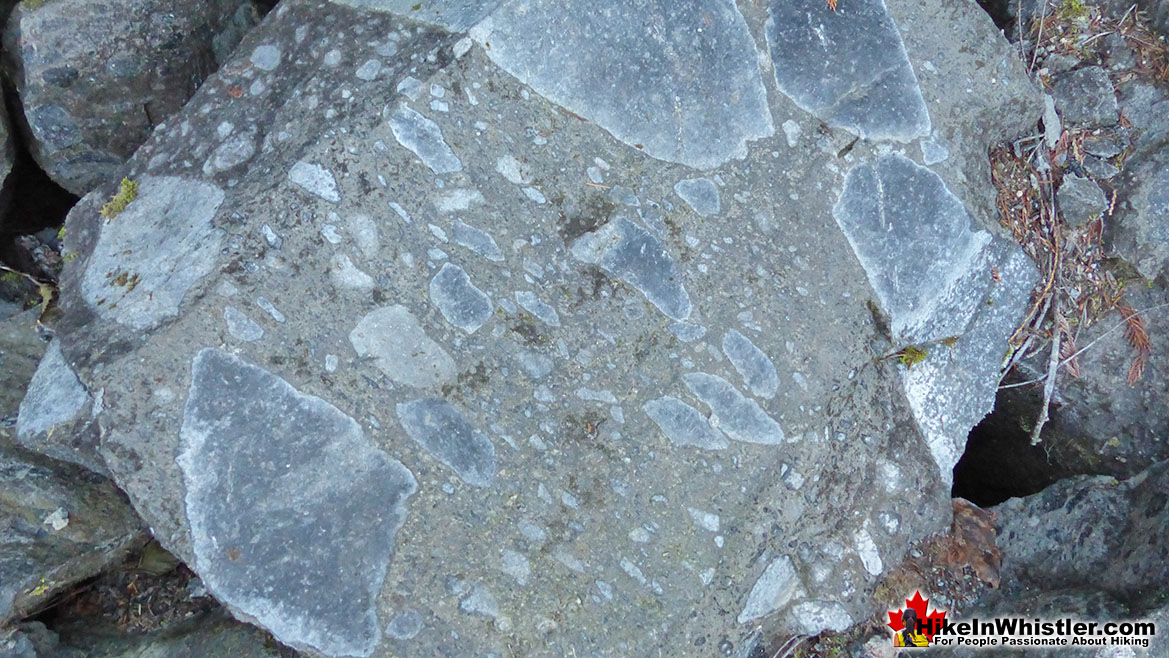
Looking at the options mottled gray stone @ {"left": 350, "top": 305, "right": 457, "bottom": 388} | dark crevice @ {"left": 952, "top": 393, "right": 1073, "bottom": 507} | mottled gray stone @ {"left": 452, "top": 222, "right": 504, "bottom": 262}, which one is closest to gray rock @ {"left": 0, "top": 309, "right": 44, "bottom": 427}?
mottled gray stone @ {"left": 350, "top": 305, "right": 457, "bottom": 388}

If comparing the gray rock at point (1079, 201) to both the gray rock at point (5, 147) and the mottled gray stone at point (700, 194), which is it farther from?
the gray rock at point (5, 147)

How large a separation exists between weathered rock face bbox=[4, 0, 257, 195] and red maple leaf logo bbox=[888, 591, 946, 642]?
2814mm

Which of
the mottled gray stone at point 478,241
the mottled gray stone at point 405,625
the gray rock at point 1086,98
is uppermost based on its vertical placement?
the mottled gray stone at point 478,241

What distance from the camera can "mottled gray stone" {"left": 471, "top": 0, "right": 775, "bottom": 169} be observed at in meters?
2.22

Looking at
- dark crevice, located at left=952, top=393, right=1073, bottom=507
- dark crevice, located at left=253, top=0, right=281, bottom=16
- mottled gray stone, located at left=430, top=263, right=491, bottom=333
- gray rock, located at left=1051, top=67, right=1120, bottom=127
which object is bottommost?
dark crevice, located at left=952, top=393, right=1073, bottom=507

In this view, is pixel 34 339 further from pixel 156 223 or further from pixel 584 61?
pixel 584 61

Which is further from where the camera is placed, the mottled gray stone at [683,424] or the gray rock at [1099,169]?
the gray rock at [1099,169]

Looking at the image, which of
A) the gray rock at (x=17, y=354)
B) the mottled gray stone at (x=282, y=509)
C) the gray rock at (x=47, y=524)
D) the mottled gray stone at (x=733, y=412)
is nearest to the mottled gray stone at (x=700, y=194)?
the mottled gray stone at (x=733, y=412)

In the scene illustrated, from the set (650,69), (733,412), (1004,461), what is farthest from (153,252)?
(1004,461)

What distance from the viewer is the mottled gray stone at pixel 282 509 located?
200 centimetres

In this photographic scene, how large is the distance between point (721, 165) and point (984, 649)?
165 cm

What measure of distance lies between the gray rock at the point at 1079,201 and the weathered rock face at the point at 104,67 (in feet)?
9.31

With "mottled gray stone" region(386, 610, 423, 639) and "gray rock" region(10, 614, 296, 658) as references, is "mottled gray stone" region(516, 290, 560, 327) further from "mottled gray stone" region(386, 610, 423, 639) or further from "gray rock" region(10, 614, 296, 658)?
"gray rock" region(10, 614, 296, 658)

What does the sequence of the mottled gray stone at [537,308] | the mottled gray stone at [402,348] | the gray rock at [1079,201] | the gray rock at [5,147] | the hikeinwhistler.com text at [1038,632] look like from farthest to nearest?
the gray rock at [5,147]
the gray rock at [1079,201]
the hikeinwhistler.com text at [1038,632]
the mottled gray stone at [537,308]
the mottled gray stone at [402,348]
